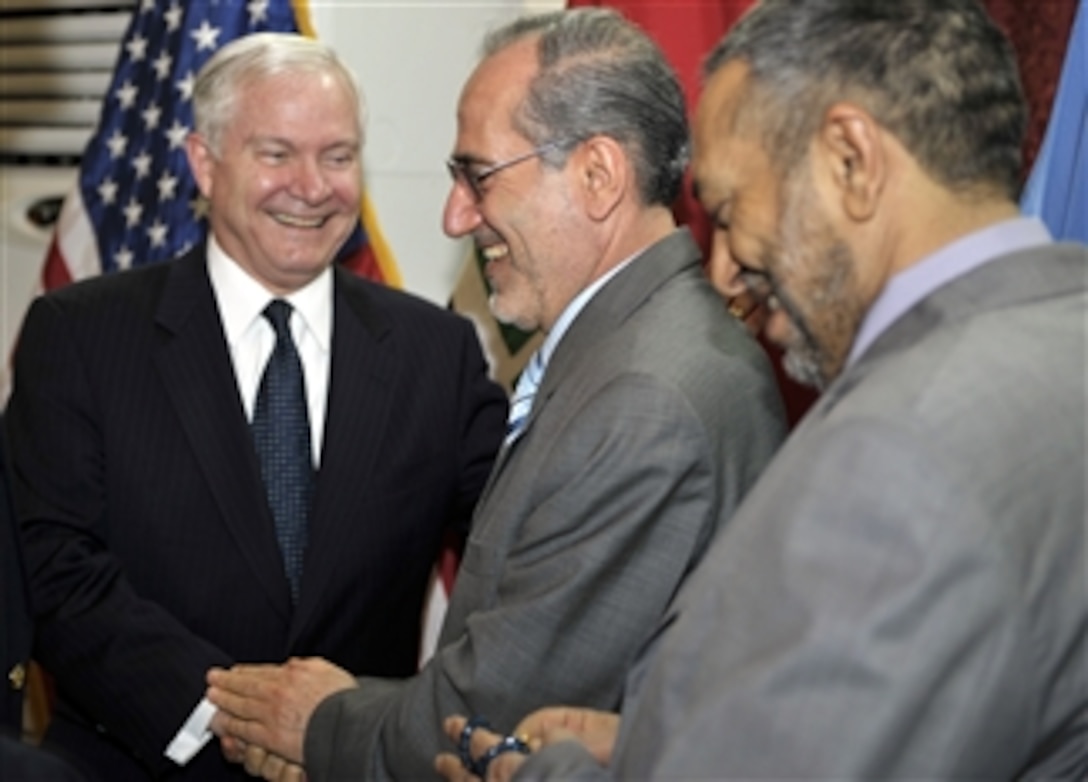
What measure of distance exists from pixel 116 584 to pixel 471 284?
4.85 feet

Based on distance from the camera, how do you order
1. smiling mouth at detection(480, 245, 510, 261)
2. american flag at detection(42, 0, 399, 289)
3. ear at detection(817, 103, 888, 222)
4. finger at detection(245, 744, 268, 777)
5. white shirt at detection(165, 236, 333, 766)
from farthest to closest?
american flag at detection(42, 0, 399, 289)
white shirt at detection(165, 236, 333, 766)
finger at detection(245, 744, 268, 777)
smiling mouth at detection(480, 245, 510, 261)
ear at detection(817, 103, 888, 222)

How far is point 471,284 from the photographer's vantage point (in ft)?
14.4

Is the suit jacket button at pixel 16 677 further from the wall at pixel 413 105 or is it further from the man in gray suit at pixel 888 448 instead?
the wall at pixel 413 105

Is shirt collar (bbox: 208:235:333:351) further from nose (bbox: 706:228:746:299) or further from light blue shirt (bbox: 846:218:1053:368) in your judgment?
light blue shirt (bbox: 846:218:1053:368)

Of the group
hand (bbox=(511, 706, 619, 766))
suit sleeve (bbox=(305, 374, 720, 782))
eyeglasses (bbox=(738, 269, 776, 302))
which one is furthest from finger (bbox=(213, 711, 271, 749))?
eyeglasses (bbox=(738, 269, 776, 302))

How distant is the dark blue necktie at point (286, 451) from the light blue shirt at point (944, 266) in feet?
5.83

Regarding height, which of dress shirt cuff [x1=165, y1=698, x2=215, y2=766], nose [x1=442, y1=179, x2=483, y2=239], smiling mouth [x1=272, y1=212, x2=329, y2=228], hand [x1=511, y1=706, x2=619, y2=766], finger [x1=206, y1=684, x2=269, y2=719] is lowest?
dress shirt cuff [x1=165, y1=698, x2=215, y2=766]

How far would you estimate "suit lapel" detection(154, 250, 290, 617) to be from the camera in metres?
3.24

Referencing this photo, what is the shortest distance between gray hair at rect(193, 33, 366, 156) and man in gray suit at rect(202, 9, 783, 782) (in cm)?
84

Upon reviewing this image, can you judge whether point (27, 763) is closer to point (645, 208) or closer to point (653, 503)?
point (653, 503)

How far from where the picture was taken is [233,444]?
3.29m

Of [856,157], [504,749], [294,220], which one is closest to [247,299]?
[294,220]

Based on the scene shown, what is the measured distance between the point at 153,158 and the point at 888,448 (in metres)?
3.31

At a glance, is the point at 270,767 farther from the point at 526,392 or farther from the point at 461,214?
the point at 461,214
